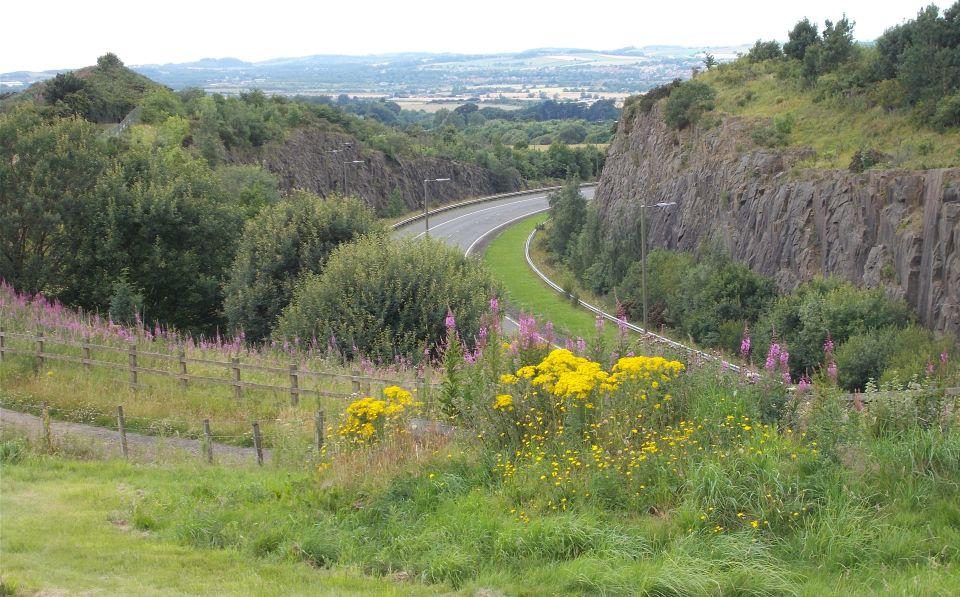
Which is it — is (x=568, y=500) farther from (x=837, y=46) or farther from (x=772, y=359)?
(x=837, y=46)

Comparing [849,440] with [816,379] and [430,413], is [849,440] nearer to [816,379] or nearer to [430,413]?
[816,379]

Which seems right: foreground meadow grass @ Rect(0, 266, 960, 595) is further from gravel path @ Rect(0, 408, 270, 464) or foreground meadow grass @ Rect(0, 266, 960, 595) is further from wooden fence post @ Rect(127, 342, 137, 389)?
wooden fence post @ Rect(127, 342, 137, 389)

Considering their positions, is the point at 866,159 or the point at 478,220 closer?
the point at 866,159

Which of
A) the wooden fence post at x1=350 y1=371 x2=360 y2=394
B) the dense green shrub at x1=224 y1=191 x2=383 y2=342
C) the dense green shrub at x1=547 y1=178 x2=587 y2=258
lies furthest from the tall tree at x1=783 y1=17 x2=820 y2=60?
the wooden fence post at x1=350 y1=371 x2=360 y2=394

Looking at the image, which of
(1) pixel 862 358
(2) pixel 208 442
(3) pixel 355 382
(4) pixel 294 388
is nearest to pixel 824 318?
(1) pixel 862 358

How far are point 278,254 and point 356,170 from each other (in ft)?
167

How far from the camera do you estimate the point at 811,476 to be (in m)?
8.43

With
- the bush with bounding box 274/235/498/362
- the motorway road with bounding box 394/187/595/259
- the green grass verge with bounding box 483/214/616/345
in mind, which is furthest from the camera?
the motorway road with bounding box 394/187/595/259

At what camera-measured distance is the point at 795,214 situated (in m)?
41.3

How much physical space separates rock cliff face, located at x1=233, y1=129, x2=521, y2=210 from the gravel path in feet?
168

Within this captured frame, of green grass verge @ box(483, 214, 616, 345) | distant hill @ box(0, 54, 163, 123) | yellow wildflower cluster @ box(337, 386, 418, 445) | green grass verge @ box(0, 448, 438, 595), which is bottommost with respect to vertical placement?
green grass verge @ box(483, 214, 616, 345)

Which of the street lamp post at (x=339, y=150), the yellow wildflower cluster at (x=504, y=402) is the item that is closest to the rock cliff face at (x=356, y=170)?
the street lamp post at (x=339, y=150)

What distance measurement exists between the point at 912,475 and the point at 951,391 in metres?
2.06

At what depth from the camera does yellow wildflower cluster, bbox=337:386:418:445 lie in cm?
1053
